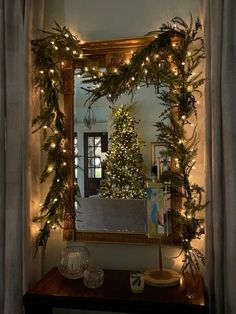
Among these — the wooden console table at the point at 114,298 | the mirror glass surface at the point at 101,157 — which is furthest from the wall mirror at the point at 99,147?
the wooden console table at the point at 114,298

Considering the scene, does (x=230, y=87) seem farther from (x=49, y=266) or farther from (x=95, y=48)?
(x=49, y=266)

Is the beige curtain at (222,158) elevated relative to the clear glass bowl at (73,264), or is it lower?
elevated

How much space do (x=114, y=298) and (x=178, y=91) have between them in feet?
3.67

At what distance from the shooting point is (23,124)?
1877mm

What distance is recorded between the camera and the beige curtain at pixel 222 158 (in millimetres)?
1618

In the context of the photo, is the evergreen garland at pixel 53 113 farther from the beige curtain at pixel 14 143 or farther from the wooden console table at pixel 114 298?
the wooden console table at pixel 114 298

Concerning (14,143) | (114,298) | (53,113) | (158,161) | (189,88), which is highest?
(189,88)

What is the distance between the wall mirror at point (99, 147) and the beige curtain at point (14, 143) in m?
0.28

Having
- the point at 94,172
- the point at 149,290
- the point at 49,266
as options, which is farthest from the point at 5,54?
the point at 149,290

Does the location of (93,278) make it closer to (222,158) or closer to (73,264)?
(73,264)

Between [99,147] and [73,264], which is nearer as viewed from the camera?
[73,264]

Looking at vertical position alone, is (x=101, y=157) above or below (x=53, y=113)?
below

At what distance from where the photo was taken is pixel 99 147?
198 cm

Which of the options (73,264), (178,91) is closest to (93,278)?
(73,264)
